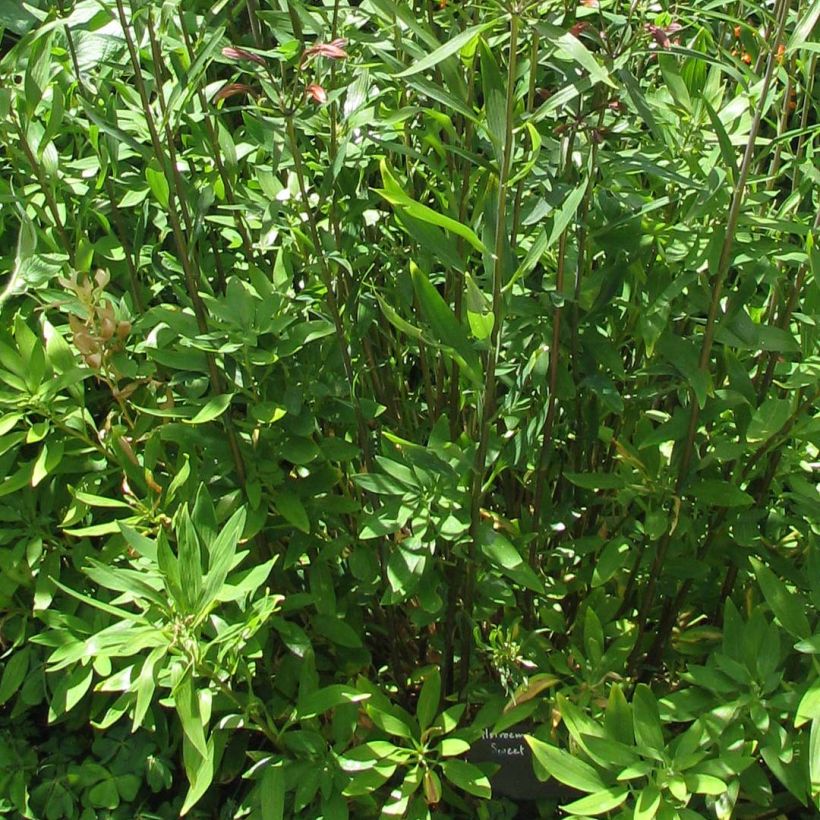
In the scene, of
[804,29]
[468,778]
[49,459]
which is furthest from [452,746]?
[804,29]

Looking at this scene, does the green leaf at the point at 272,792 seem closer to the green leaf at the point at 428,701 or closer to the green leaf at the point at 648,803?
the green leaf at the point at 428,701

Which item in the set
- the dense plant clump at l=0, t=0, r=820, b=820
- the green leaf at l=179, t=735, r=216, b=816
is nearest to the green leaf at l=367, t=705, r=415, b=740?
the dense plant clump at l=0, t=0, r=820, b=820

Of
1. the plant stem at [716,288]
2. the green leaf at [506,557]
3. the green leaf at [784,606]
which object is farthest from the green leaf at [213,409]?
the green leaf at [784,606]

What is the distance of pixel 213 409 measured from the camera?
1229 millimetres

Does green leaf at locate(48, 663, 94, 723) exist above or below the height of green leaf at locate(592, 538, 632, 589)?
below

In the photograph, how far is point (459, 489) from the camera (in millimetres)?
1238

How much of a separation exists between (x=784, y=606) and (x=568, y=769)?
0.31 metres

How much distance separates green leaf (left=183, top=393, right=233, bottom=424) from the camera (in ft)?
3.96

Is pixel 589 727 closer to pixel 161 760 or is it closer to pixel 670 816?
pixel 670 816

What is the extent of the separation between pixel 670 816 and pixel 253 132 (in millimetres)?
919

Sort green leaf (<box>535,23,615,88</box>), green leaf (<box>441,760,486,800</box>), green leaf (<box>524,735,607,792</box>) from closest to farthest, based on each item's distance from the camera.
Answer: green leaf (<box>535,23,615,88</box>), green leaf (<box>524,735,607,792</box>), green leaf (<box>441,760,486,800</box>)

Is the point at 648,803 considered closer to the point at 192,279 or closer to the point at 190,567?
the point at 190,567

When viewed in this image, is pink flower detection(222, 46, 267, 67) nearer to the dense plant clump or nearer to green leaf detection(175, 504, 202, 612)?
the dense plant clump

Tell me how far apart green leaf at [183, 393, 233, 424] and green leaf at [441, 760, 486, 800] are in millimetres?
522
